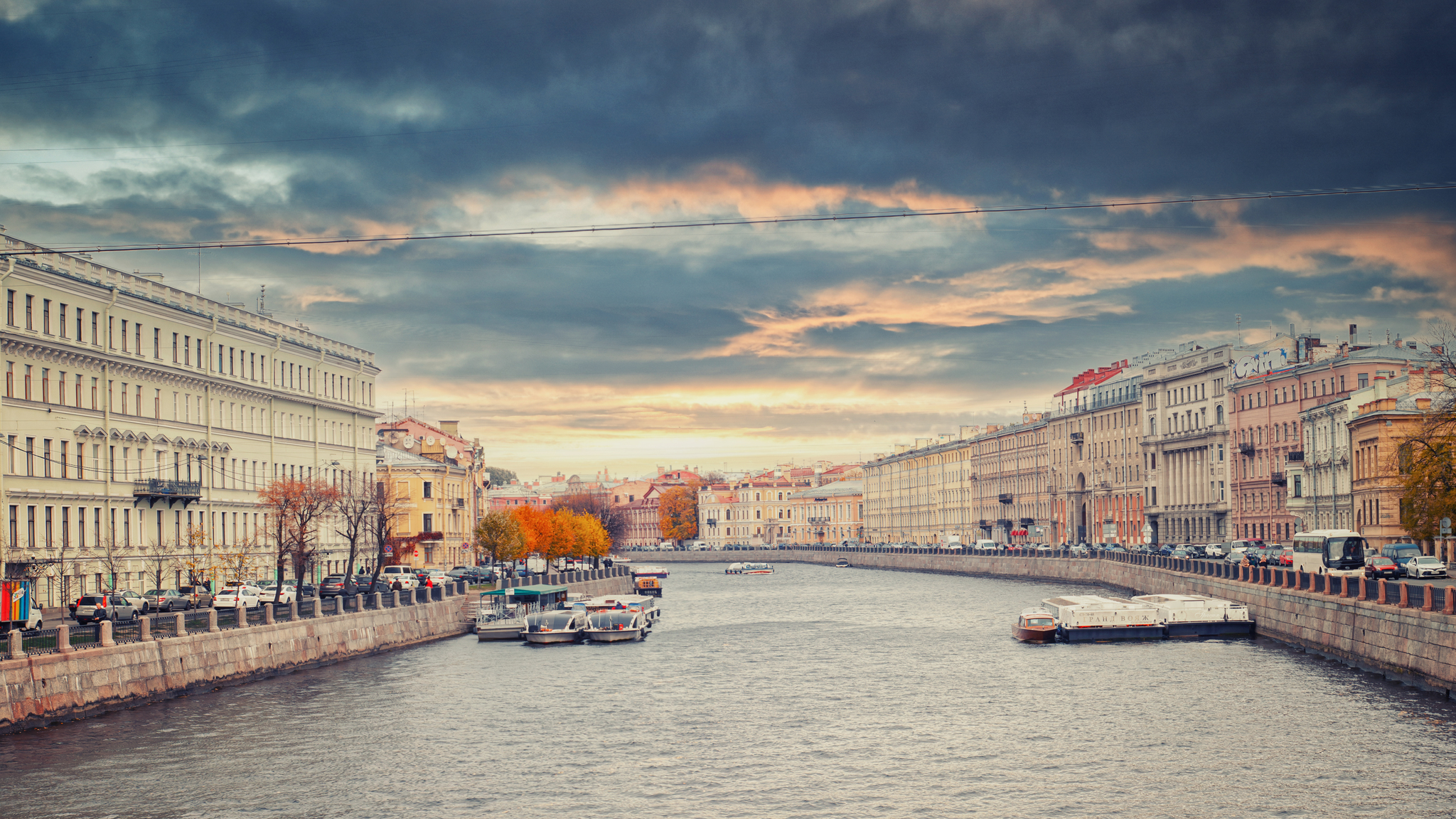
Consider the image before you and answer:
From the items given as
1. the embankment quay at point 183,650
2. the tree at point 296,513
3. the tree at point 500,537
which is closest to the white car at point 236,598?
the tree at point 296,513

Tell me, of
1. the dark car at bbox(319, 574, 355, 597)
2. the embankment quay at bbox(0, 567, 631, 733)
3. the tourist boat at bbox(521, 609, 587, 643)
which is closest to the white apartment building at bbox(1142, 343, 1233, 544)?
the tourist boat at bbox(521, 609, 587, 643)

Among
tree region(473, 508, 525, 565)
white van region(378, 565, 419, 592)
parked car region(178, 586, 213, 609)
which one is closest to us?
parked car region(178, 586, 213, 609)

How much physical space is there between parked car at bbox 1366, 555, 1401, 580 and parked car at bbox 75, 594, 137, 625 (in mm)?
44105

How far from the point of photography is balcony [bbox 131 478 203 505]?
64.9 meters

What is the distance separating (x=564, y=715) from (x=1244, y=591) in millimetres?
31647

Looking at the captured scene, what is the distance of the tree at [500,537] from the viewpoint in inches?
3620

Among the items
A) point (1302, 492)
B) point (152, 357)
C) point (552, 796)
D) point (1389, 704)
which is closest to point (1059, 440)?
point (1302, 492)

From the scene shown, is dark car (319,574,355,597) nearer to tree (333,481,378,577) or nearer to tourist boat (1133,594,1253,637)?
tree (333,481,378,577)

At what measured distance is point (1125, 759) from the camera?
1227 inches

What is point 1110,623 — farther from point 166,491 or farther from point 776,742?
point 166,491

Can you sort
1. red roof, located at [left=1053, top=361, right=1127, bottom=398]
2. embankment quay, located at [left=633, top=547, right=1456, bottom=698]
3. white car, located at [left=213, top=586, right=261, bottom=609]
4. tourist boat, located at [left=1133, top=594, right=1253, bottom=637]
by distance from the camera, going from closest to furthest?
1. embankment quay, located at [left=633, top=547, right=1456, bottom=698]
2. tourist boat, located at [left=1133, top=594, right=1253, bottom=637]
3. white car, located at [left=213, top=586, right=261, bottom=609]
4. red roof, located at [left=1053, top=361, right=1127, bottom=398]

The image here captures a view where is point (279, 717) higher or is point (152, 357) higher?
point (152, 357)

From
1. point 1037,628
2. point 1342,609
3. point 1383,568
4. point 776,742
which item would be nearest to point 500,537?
point 1037,628

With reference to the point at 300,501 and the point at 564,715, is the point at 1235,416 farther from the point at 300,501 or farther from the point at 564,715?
the point at 564,715
